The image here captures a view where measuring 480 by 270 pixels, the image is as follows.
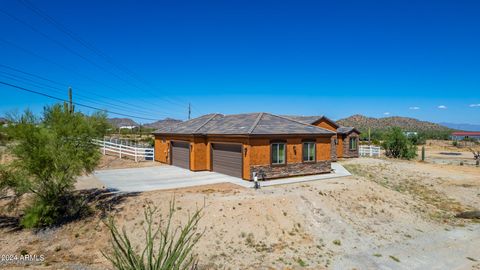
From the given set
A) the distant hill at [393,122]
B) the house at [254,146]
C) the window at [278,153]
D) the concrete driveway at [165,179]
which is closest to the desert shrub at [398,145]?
the concrete driveway at [165,179]

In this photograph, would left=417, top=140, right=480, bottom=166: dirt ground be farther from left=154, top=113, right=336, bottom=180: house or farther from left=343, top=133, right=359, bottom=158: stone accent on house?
left=154, top=113, right=336, bottom=180: house

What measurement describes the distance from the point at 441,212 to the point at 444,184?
6596 mm

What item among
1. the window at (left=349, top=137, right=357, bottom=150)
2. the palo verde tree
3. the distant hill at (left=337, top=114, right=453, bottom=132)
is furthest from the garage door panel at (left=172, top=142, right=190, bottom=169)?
the distant hill at (left=337, top=114, right=453, bottom=132)

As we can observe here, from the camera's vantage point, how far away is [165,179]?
19016 millimetres

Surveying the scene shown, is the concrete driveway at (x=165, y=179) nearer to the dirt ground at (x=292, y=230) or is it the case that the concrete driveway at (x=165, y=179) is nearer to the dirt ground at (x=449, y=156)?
the dirt ground at (x=292, y=230)

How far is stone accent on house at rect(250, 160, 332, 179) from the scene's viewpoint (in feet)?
58.7

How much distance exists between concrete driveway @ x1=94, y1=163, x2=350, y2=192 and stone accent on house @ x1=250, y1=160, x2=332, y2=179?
0.38 meters

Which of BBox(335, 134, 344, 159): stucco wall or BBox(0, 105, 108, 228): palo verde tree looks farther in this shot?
BBox(335, 134, 344, 159): stucco wall

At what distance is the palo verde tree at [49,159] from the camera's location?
487 inches

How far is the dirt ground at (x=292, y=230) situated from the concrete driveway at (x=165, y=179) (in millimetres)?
1175

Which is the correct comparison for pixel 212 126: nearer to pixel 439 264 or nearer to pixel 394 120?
pixel 439 264

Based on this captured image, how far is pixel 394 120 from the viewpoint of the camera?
14362cm

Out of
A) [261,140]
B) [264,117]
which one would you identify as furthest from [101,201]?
[264,117]

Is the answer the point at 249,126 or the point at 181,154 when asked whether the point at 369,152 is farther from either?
the point at 181,154
